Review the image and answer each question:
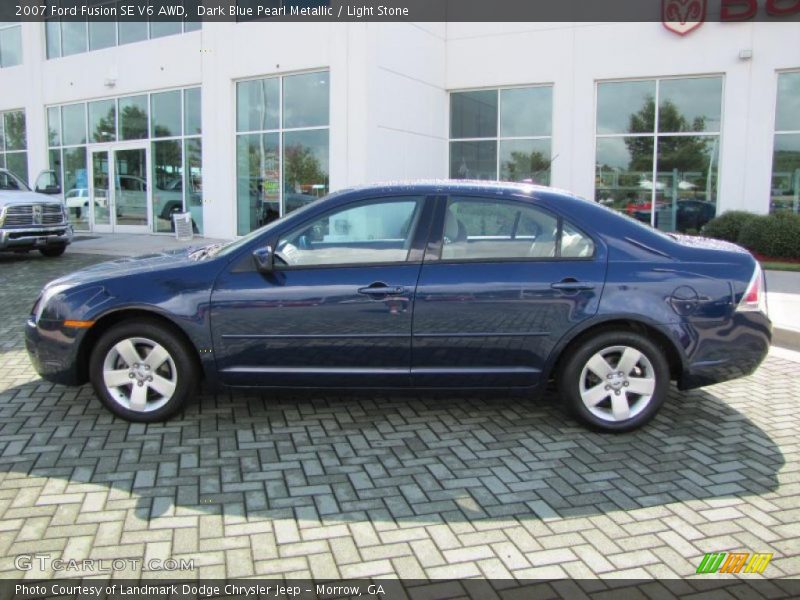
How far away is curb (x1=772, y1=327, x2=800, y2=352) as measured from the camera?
6.90 m

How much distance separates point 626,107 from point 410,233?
12.9 metres

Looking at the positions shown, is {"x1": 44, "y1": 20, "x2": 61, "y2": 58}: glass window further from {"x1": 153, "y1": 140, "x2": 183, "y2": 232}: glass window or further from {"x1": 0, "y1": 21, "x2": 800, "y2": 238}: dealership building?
{"x1": 153, "y1": 140, "x2": 183, "y2": 232}: glass window

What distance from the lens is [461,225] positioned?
171 inches

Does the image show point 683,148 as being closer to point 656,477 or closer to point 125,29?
point 656,477

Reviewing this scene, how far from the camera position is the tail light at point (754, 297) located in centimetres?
418

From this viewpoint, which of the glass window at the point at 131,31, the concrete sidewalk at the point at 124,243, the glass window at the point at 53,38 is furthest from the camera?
the glass window at the point at 53,38

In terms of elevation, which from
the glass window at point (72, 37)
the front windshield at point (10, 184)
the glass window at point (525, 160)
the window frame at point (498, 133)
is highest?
the glass window at point (72, 37)

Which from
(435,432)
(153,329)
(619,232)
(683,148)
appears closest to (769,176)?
(683,148)

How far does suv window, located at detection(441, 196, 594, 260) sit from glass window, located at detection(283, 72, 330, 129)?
38.1 ft

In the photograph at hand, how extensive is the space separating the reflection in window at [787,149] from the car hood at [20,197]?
1536cm

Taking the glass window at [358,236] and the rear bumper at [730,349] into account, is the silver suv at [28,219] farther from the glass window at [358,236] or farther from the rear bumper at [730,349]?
the rear bumper at [730,349]

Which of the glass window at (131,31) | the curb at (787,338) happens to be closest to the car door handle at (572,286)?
the curb at (787,338)

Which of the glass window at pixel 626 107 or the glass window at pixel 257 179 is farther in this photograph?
the glass window at pixel 257 179

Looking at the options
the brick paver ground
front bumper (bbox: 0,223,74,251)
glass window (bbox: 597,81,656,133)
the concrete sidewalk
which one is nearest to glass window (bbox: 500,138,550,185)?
glass window (bbox: 597,81,656,133)
